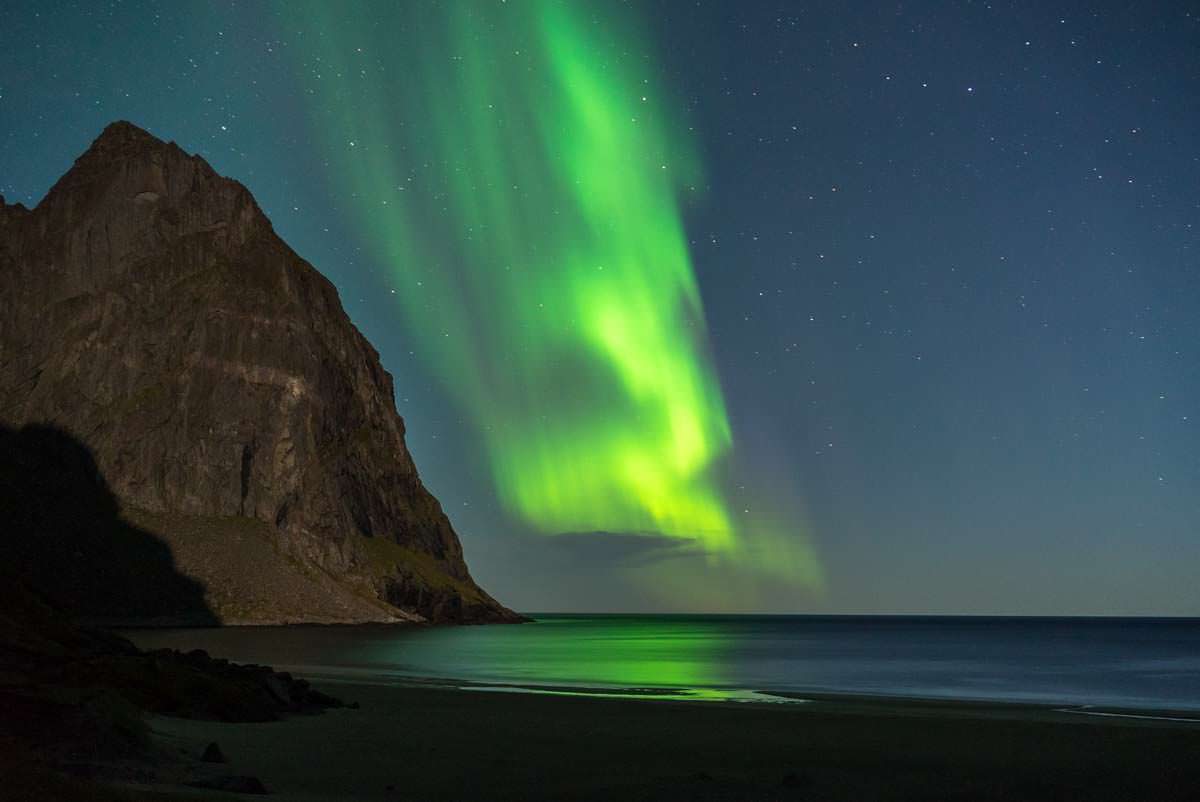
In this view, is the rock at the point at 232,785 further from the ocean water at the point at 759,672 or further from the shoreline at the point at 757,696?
the ocean water at the point at 759,672

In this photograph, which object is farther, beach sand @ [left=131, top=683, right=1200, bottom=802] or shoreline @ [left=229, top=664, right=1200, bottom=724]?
shoreline @ [left=229, top=664, right=1200, bottom=724]

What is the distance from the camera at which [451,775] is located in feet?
58.1

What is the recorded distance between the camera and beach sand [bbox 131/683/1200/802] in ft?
54.4

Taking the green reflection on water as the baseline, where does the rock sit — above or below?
below

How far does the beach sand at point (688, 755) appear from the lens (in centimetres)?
1658

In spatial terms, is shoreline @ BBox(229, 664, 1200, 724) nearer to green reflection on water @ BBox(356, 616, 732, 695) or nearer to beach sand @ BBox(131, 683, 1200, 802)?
green reflection on water @ BBox(356, 616, 732, 695)

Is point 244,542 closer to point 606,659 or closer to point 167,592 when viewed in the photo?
point 167,592

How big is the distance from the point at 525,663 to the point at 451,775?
58.9 m

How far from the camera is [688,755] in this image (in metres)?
21.4

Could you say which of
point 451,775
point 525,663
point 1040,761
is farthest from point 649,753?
point 525,663

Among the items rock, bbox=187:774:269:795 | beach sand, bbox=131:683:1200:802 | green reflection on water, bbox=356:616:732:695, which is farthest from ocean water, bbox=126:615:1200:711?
rock, bbox=187:774:269:795

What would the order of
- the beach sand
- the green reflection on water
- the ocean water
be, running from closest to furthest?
the beach sand → the ocean water → the green reflection on water

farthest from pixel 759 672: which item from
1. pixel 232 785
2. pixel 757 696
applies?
pixel 232 785

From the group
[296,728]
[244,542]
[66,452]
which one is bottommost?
[296,728]
